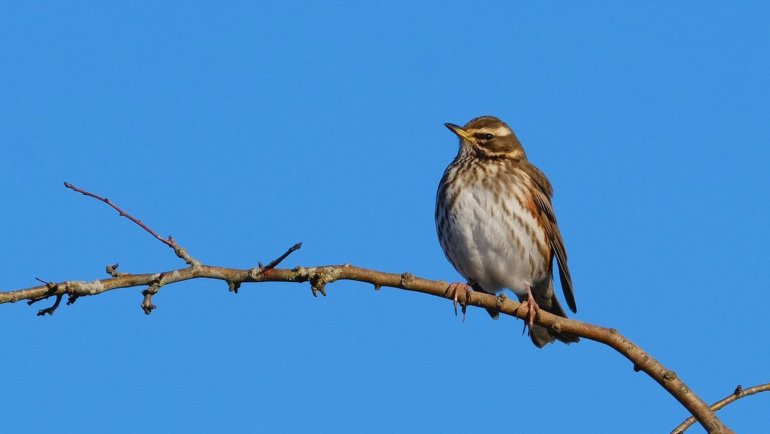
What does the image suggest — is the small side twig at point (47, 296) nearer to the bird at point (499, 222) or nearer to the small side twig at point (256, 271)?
the small side twig at point (256, 271)

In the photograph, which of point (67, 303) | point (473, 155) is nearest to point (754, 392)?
point (67, 303)

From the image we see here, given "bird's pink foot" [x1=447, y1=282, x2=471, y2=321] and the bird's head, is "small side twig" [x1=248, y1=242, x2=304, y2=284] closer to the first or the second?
"bird's pink foot" [x1=447, y1=282, x2=471, y2=321]

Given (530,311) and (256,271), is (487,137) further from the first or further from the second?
(256,271)

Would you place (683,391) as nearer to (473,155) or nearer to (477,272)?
(477,272)

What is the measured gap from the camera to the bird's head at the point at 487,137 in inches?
386

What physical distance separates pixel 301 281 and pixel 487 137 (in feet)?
15.4

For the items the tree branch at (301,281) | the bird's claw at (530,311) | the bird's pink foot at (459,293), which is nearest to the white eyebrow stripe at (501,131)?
the bird's claw at (530,311)

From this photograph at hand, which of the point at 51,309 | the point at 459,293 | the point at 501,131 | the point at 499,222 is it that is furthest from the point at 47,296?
the point at 501,131

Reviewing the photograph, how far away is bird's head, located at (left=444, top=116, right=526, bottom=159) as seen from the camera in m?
9.80

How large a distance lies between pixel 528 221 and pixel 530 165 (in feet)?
3.32

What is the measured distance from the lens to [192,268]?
532 cm

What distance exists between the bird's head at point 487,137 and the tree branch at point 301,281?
3.99 meters

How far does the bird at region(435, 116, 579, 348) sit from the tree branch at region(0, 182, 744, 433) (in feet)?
9.64

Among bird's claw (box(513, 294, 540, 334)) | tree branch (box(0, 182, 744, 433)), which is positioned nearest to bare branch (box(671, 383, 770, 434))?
tree branch (box(0, 182, 744, 433))
